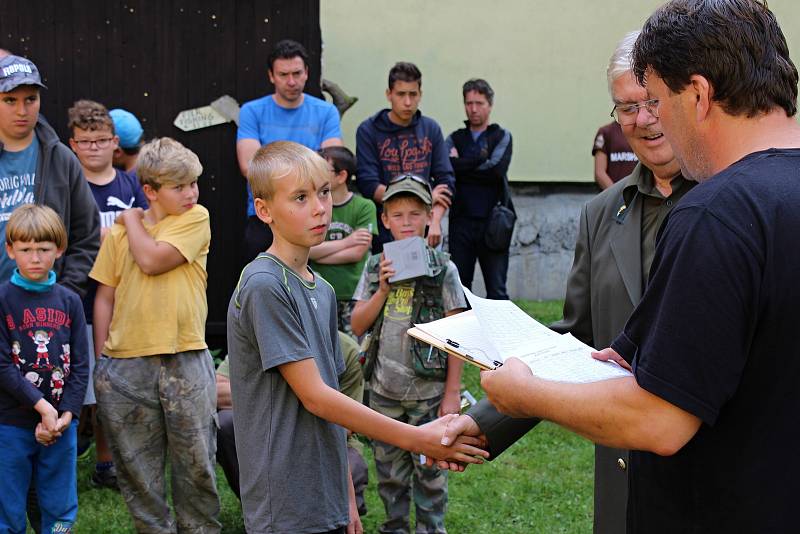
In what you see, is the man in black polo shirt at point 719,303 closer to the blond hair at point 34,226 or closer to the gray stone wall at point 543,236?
the blond hair at point 34,226

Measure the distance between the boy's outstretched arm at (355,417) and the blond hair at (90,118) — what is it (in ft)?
11.6

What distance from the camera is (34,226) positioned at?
4.57 meters

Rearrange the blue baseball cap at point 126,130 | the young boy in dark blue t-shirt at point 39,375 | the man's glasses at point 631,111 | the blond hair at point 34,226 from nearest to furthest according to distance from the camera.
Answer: the man's glasses at point 631,111
the young boy in dark blue t-shirt at point 39,375
the blond hair at point 34,226
the blue baseball cap at point 126,130

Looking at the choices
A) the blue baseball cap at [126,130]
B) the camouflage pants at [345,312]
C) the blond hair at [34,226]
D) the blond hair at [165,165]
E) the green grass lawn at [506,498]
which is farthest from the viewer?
the blue baseball cap at [126,130]

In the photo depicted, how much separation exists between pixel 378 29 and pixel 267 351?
861cm

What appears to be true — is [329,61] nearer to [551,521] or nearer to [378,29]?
[378,29]

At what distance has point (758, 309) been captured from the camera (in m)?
1.78

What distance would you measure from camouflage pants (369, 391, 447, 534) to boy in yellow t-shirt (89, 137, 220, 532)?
0.86 metres

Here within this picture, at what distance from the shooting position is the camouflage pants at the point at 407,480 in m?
5.04

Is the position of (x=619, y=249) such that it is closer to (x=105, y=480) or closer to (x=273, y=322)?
(x=273, y=322)

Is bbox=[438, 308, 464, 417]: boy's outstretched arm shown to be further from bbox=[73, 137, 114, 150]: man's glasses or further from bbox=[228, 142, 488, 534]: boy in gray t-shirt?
bbox=[73, 137, 114, 150]: man's glasses

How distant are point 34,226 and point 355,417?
7.37 ft

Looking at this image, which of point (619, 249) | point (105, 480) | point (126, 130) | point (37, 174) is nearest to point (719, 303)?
point (619, 249)

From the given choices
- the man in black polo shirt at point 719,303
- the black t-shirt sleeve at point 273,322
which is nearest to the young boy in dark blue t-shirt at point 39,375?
the black t-shirt sleeve at point 273,322
